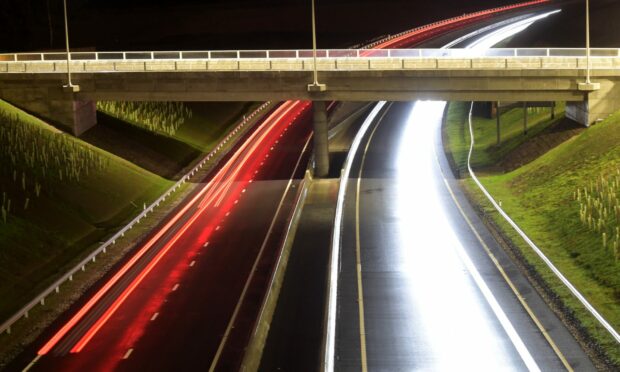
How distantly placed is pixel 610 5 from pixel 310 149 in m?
37.1

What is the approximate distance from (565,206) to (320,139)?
23.9 meters

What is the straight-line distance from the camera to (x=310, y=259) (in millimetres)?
58000

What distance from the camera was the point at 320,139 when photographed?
268 feet

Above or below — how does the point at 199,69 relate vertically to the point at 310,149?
above

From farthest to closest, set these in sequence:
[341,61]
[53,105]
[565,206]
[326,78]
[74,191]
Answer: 1. [53,105]
2. [341,61]
3. [326,78]
4. [74,191]
5. [565,206]

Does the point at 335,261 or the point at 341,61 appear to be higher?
the point at 341,61

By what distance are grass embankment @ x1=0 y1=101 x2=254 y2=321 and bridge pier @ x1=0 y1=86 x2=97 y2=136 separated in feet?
4.08

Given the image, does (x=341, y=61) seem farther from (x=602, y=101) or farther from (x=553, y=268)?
(x=553, y=268)

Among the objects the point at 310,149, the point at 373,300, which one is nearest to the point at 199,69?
the point at 310,149

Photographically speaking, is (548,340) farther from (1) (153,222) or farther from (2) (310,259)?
(1) (153,222)

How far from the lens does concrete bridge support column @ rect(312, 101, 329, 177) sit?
3201 inches

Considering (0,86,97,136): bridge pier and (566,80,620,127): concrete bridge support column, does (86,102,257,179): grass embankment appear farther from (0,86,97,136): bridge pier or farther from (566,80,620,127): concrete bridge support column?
(566,80,620,127): concrete bridge support column

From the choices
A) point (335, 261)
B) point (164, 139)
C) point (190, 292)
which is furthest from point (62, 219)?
point (164, 139)

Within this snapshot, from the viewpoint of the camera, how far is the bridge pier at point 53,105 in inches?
3243
